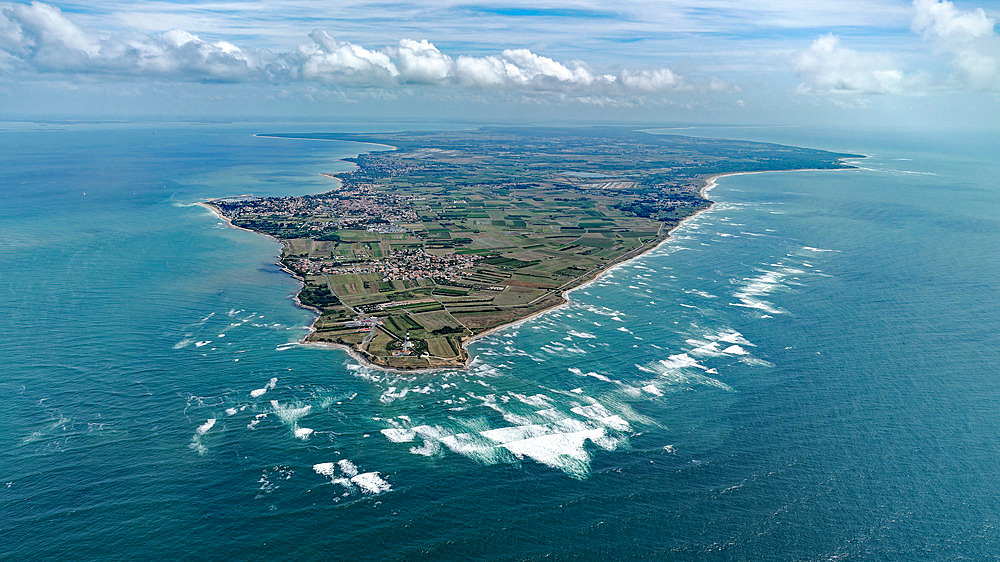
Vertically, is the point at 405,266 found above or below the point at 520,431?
above

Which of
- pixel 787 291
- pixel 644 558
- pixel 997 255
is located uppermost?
pixel 997 255

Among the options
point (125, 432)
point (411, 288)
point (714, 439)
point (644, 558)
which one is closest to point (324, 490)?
point (125, 432)

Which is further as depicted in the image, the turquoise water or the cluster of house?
the cluster of house

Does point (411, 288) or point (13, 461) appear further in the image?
point (411, 288)

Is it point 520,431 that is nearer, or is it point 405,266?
point 520,431

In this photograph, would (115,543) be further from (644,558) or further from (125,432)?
(644,558)

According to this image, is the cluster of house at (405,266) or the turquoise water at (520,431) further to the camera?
the cluster of house at (405,266)

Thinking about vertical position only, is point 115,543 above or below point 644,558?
below

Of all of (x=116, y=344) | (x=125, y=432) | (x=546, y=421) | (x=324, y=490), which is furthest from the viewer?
(x=116, y=344)
